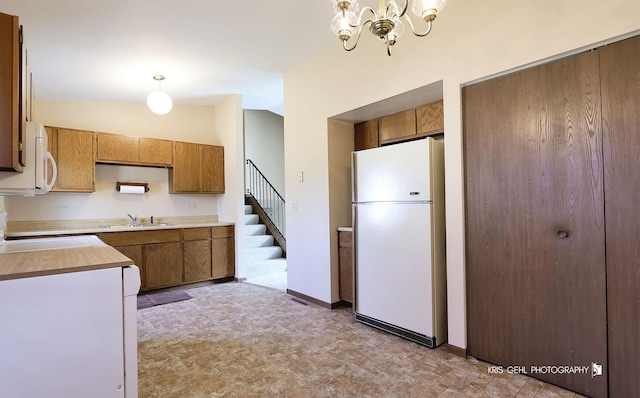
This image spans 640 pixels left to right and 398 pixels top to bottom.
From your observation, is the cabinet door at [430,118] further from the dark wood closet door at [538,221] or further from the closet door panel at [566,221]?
the closet door panel at [566,221]

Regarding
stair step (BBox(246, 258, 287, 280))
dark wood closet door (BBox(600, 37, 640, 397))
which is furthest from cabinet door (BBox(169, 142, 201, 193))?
dark wood closet door (BBox(600, 37, 640, 397))

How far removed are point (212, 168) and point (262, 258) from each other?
5.51ft

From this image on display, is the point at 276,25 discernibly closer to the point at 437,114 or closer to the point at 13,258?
the point at 437,114

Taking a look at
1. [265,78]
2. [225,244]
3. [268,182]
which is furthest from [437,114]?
[268,182]

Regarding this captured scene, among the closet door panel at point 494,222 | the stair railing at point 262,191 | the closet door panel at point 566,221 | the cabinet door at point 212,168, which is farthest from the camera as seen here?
the stair railing at point 262,191

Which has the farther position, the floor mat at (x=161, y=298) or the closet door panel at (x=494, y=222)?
the floor mat at (x=161, y=298)

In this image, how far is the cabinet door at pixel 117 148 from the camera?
4.16m

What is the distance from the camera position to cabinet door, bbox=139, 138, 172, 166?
446cm

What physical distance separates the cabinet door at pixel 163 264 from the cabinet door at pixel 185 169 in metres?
0.87

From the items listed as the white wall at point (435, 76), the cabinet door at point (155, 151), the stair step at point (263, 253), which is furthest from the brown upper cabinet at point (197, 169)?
the white wall at point (435, 76)

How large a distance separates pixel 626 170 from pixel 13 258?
3151mm

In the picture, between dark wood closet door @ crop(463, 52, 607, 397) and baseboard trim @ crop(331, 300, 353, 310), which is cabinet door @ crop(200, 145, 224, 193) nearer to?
baseboard trim @ crop(331, 300, 353, 310)

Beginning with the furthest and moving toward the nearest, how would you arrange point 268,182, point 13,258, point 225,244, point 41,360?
point 268,182, point 225,244, point 13,258, point 41,360

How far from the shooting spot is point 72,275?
1.39 meters
